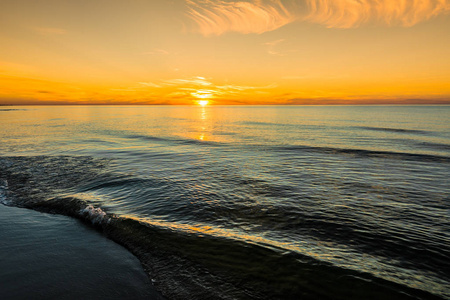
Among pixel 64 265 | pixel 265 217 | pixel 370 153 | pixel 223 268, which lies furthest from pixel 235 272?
pixel 370 153

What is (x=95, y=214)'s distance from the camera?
1245 cm

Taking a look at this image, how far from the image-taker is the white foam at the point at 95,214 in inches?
474

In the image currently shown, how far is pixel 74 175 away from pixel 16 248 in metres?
11.5

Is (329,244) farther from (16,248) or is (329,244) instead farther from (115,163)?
(115,163)

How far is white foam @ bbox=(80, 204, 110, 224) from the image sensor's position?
39.5ft

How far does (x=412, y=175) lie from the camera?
2005cm

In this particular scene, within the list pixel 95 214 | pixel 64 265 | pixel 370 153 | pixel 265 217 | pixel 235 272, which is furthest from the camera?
pixel 370 153

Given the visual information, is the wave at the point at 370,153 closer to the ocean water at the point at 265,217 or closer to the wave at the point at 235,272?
the ocean water at the point at 265,217

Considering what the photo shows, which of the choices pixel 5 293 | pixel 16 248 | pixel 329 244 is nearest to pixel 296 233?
pixel 329 244

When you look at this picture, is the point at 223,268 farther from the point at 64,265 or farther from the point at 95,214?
the point at 95,214

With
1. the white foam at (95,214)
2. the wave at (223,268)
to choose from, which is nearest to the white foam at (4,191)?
the wave at (223,268)

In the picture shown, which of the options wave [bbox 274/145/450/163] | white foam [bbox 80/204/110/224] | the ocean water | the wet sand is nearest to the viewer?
the wet sand

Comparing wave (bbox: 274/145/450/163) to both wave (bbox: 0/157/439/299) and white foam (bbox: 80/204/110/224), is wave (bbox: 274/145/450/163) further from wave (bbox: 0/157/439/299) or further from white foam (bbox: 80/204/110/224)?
white foam (bbox: 80/204/110/224)

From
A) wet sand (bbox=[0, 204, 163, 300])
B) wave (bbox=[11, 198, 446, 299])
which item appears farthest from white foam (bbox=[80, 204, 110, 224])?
wave (bbox=[11, 198, 446, 299])
